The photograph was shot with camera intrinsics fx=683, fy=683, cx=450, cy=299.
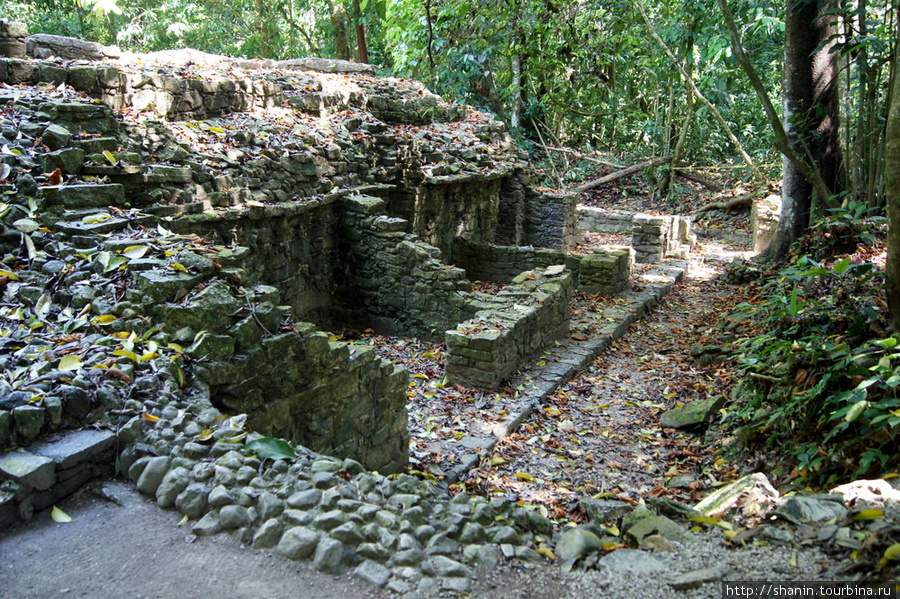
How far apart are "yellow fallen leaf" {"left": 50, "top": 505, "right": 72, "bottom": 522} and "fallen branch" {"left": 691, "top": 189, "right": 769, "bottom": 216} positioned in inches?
641

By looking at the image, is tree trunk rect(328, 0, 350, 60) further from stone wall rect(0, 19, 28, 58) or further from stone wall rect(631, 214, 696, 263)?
stone wall rect(0, 19, 28, 58)

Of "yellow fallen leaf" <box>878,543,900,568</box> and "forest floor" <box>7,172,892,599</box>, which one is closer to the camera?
"yellow fallen leaf" <box>878,543,900,568</box>

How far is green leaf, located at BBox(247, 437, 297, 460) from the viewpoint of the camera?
11.1 ft

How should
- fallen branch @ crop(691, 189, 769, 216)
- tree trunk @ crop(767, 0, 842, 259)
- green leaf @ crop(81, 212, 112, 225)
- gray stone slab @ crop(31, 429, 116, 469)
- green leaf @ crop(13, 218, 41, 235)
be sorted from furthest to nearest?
fallen branch @ crop(691, 189, 769, 216) < tree trunk @ crop(767, 0, 842, 259) < green leaf @ crop(81, 212, 112, 225) < green leaf @ crop(13, 218, 41, 235) < gray stone slab @ crop(31, 429, 116, 469)

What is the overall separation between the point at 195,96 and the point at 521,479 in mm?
6185

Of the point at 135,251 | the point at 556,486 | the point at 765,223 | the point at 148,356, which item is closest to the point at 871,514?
the point at 556,486

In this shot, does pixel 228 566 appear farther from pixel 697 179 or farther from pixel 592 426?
pixel 697 179

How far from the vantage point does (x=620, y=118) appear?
20.5 m

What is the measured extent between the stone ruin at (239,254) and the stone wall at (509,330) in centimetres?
3

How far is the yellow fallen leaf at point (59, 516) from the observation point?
2.98 metres

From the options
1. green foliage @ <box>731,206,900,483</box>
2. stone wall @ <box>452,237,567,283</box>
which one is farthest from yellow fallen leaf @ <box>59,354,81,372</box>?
stone wall @ <box>452,237,567,283</box>

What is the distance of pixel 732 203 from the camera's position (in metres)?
16.8

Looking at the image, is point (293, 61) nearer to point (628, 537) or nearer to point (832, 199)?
point (832, 199)

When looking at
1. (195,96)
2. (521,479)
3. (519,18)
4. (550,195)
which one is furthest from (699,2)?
(521,479)
